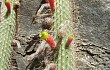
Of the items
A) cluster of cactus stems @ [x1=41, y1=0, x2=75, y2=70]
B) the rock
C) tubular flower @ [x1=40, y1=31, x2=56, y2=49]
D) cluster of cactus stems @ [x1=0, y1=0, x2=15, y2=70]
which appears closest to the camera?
tubular flower @ [x1=40, y1=31, x2=56, y2=49]

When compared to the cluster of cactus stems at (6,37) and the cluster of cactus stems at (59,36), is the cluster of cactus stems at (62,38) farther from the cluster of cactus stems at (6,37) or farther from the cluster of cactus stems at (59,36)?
the cluster of cactus stems at (6,37)

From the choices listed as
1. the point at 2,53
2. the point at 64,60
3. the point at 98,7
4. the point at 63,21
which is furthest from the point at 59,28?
the point at 98,7

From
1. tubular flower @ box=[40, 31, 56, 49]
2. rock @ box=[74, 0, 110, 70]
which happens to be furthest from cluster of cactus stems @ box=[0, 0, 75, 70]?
rock @ box=[74, 0, 110, 70]

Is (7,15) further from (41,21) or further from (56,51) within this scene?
(56,51)

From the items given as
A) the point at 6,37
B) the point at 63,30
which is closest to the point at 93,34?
the point at 63,30

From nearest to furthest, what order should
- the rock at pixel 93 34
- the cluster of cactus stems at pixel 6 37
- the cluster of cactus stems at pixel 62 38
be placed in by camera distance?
the cluster of cactus stems at pixel 62 38 < the cluster of cactus stems at pixel 6 37 < the rock at pixel 93 34

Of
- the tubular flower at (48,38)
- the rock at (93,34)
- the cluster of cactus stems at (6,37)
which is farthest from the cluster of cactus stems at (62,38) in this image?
the cluster of cactus stems at (6,37)

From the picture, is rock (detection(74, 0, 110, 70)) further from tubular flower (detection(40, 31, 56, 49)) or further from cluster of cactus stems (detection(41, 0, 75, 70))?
tubular flower (detection(40, 31, 56, 49))
